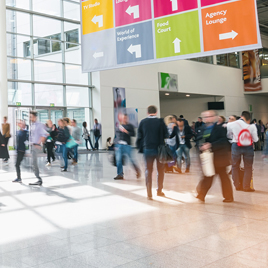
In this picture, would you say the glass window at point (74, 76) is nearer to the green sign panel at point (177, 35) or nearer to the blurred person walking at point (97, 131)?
the blurred person walking at point (97, 131)

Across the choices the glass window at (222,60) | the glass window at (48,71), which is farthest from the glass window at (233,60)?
the glass window at (48,71)

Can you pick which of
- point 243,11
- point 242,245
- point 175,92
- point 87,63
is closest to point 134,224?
point 242,245

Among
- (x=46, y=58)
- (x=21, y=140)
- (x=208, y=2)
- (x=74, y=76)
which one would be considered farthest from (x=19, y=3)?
(x=208, y=2)

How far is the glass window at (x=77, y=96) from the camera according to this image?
72.9 ft

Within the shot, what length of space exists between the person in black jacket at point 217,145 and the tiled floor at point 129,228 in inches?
14.7

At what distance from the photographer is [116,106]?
906 inches

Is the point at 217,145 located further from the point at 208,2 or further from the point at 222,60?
the point at 222,60

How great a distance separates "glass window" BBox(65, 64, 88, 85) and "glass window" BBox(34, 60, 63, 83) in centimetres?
51

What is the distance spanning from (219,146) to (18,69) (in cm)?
1631

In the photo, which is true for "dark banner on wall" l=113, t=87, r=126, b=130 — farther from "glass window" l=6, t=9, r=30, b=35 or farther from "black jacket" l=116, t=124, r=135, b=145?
"black jacket" l=116, t=124, r=135, b=145

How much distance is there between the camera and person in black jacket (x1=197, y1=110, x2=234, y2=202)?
6.18 m

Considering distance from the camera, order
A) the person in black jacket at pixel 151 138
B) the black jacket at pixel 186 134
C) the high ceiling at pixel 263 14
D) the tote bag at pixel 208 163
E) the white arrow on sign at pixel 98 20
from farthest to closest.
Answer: the high ceiling at pixel 263 14 < the black jacket at pixel 186 134 < the white arrow on sign at pixel 98 20 < the person in black jacket at pixel 151 138 < the tote bag at pixel 208 163

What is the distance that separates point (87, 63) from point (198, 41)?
124 inches

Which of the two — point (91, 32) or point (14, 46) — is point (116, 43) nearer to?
point (91, 32)
